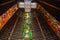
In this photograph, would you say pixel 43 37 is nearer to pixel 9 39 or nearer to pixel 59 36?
pixel 59 36

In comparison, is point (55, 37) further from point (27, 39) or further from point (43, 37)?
point (27, 39)

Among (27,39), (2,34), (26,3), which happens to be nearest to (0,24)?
(2,34)

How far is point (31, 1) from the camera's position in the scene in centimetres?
1302

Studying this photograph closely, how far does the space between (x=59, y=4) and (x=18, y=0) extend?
348 inches

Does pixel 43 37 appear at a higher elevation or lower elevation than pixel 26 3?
higher

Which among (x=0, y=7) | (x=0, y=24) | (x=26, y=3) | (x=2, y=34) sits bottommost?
(x=26, y=3)

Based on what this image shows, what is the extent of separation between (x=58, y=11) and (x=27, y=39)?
1064mm

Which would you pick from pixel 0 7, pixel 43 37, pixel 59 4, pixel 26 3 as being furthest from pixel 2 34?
pixel 26 3

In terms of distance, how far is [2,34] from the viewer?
200 inches

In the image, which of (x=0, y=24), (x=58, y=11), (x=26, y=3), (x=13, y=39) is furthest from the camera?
(x=26, y=3)

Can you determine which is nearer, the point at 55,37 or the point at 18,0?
the point at 55,37

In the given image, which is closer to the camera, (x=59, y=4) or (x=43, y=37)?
(x=59, y=4)

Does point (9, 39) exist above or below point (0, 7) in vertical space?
below

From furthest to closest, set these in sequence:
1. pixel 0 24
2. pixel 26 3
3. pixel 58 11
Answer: pixel 26 3 < pixel 0 24 < pixel 58 11
